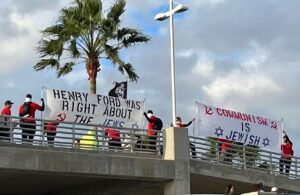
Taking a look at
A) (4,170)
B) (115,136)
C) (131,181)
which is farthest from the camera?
(131,181)

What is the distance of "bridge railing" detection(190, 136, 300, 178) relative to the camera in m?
23.8

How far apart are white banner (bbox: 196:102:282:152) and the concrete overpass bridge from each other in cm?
61

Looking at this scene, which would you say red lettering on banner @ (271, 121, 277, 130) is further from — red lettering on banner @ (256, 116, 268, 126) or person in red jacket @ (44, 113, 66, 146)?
person in red jacket @ (44, 113, 66, 146)

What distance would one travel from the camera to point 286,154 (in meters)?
27.2

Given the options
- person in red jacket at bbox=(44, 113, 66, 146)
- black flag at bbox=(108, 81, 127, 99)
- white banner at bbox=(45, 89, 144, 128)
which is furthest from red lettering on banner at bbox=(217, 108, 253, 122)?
person in red jacket at bbox=(44, 113, 66, 146)

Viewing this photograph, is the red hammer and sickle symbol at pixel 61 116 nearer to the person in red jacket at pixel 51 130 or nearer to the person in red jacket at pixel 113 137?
the person in red jacket at pixel 51 130

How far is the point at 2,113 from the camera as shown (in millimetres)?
21266

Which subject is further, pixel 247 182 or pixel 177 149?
pixel 247 182

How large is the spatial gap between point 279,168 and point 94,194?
690 cm

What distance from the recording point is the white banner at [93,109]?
22.3m

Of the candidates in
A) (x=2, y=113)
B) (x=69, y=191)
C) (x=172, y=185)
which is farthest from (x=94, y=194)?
(x=2, y=113)

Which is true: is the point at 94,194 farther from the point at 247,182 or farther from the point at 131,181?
the point at 247,182

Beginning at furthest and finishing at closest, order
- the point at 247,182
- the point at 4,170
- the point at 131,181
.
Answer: the point at 247,182 < the point at 131,181 < the point at 4,170

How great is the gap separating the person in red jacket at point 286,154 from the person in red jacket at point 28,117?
9871 millimetres
